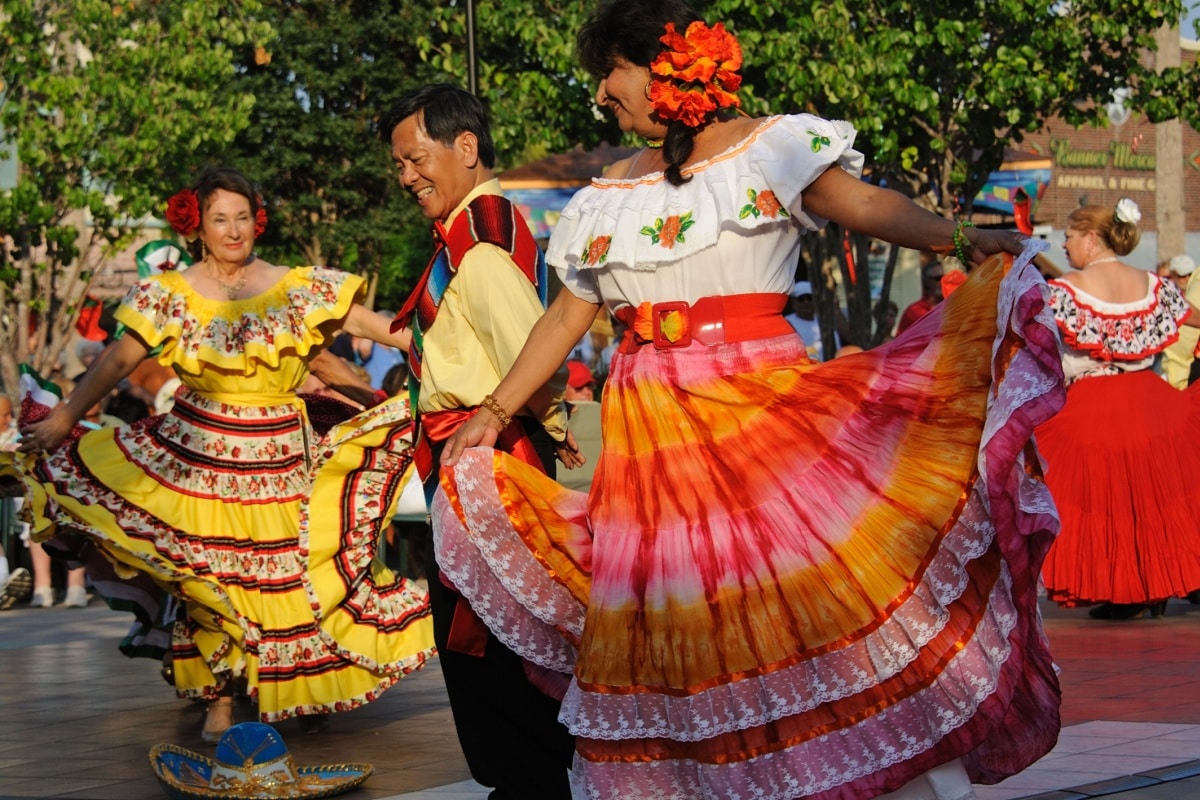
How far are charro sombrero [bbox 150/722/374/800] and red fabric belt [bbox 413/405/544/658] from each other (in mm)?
1164

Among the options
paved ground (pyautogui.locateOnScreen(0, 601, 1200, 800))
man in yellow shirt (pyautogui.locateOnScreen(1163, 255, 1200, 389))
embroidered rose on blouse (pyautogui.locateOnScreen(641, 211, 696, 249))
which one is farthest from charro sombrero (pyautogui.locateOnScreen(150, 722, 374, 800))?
man in yellow shirt (pyautogui.locateOnScreen(1163, 255, 1200, 389))

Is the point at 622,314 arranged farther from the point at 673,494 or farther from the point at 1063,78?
the point at 1063,78

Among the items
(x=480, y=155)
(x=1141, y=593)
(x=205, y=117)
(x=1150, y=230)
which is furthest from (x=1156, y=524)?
(x=1150, y=230)

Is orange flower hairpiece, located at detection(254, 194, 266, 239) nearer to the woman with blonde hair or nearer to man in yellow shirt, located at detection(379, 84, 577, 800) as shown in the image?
man in yellow shirt, located at detection(379, 84, 577, 800)

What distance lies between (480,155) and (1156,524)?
489 centimetres

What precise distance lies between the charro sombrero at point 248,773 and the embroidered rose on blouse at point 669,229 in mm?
2206

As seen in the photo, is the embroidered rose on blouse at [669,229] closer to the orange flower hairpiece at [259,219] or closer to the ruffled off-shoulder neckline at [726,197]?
the ruffled off-shoulder neckline at [726,197]

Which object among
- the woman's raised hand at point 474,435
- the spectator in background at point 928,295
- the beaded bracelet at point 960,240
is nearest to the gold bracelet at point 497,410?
the woman's raised hand at point 474,435

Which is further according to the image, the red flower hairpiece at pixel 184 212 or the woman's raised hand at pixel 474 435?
the red flower hairpiece at pixel 184 212

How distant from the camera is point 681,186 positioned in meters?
4.09

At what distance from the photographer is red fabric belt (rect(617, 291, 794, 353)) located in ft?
13.2

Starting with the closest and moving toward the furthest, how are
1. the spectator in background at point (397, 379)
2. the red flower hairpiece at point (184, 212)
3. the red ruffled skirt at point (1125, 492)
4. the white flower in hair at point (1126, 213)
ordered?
the red flower hairpiece at point (184, 212) < the red ruffled skirt at point (1125, 492) < the white flower in hair at point (1126, 213) < the spectator in background at point (397, 379)

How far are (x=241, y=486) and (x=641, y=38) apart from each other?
3.03m

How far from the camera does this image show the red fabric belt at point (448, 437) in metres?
4.36
